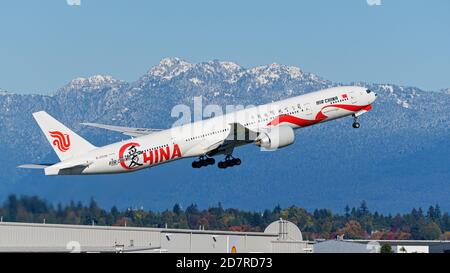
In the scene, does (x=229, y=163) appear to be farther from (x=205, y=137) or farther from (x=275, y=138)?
(x=275, y=138)

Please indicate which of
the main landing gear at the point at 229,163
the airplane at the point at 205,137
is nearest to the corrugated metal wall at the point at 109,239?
the airplane at the point at 205,137

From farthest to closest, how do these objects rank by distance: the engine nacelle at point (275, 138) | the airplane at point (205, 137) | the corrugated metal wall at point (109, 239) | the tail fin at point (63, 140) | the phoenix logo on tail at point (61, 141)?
the corrugated metal wall at point (109, 239)
the engine nacelle at point (275, 138)
the phoenix logo on tail at point (61, 141)
the tail fin at point (63, 140)
the airplane at point (205, 137)

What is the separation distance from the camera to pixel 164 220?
6599 inches

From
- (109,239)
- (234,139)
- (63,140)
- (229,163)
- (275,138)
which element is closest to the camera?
(63,140)

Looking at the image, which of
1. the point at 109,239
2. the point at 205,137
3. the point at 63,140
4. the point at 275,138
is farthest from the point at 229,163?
the point at 109,239

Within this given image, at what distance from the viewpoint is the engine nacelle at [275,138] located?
74.1 m

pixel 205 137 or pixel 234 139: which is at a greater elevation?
pixel 234 139

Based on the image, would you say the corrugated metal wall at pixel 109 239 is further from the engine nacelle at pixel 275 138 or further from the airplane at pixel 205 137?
the engine nacelle at pixel 275 138

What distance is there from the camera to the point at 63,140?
70938 mm

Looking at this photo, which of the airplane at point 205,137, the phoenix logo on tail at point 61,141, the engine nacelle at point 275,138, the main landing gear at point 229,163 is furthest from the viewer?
the main landing gear at point 229,163

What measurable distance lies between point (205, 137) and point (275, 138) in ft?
16.3

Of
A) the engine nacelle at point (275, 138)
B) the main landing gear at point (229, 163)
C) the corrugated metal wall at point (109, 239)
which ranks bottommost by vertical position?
the corrugated metal wall at point (109, 239)

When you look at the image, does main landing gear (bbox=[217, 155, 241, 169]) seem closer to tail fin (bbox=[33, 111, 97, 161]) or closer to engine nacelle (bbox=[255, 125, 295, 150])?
engine nacelle (bbox=[255, 125, 295, 150])

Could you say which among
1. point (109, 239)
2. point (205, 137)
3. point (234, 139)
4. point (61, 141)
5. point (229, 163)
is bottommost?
point (109, 239)
